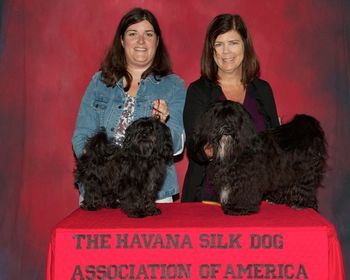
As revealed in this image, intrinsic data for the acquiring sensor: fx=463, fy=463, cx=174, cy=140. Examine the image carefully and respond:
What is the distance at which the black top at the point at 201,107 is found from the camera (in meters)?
3.01

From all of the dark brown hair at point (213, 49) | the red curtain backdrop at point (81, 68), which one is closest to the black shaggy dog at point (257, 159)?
the dark brown hair at point (213, 49)

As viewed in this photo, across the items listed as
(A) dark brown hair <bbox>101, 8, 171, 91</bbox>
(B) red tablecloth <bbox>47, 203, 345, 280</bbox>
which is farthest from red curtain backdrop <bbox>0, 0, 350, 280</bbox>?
(B) red tablecloth <bbox>47, 203, 345, 280</bbox>

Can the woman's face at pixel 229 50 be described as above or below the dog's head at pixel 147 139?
above

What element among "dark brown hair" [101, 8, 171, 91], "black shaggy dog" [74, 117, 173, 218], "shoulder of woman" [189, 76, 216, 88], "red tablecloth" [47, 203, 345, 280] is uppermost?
"dark brown hair" [101, 8, 171, 91]

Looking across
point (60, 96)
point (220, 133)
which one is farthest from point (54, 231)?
point (60, 96)

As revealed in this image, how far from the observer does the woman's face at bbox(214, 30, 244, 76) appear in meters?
2.99

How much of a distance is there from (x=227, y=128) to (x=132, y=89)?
977mm

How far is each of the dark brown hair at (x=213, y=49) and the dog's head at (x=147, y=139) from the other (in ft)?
2.89

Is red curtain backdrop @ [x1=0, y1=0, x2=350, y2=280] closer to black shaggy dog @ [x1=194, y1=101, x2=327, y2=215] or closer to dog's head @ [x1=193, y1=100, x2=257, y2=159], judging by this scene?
black shaggy dog @ [x1=194, y1=101, x2=327, y2=215]

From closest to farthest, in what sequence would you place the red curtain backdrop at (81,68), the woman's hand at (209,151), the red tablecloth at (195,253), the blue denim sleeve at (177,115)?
1. the red tablecloth at (195,253)
2. the woman's hand at (209,151)
3. the blue denim sleeve at (177,115)
4. the red curtain backdrop at (81,68)

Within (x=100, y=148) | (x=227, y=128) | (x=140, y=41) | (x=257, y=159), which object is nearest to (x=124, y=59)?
(x=140, y=41)

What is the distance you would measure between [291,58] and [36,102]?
2328 millimetres

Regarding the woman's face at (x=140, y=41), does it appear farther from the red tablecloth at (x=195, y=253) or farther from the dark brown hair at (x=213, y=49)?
the red tablecloth at (x=195, y=253)

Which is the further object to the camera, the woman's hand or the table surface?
the woman's hand
